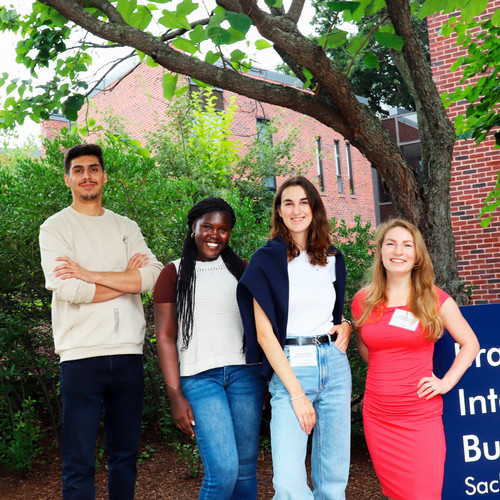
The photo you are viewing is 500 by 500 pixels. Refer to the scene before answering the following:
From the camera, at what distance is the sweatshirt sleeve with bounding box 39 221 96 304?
3.08 metres

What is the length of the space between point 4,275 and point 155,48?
→ 8.88 feet

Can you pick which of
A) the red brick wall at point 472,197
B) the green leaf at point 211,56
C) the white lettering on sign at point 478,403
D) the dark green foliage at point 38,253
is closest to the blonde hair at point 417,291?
the white lettering on sign at point 478,403

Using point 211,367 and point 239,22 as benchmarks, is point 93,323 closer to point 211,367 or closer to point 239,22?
point 211,367

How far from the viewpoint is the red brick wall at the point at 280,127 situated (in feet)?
68.4

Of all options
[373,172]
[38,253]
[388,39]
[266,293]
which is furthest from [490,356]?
[373,172]

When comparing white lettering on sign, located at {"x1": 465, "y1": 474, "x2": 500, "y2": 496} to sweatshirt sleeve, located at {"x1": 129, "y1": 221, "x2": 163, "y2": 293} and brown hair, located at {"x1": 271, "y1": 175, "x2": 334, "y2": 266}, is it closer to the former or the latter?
brown hair, located at {"x1": 271, "y1": 175, "x2": 334, "y2": 266}

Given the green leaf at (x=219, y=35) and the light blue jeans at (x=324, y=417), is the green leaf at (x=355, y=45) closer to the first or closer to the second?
the green leaf at (x=219, y=35)

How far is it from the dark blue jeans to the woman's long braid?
456mm

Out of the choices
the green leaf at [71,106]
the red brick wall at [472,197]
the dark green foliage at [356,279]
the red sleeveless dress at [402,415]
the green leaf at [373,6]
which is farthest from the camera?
the red brick wall at [472,197]

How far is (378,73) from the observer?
27391mm

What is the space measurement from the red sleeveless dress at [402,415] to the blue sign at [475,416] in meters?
0.30

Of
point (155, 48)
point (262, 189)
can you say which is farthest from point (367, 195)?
point (155, 48)

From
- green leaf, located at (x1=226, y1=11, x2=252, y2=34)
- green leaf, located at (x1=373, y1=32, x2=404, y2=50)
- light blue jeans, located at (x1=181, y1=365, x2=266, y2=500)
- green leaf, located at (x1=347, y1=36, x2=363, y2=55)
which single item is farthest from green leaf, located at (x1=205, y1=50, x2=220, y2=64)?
light blue jeans, located at (x1=181, y1=365, x2=266, y2=500)

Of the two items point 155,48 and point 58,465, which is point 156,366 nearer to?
point 58,465
